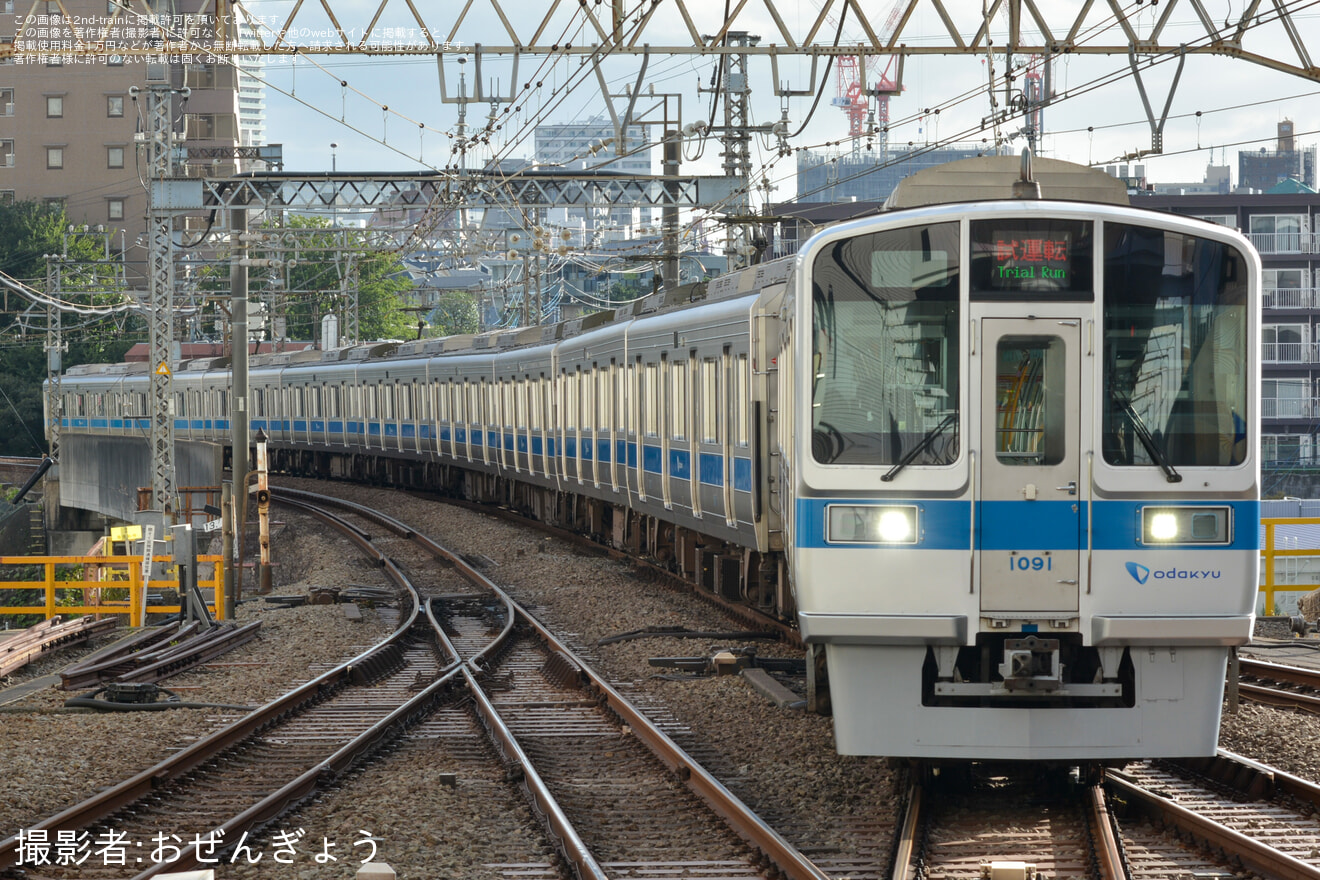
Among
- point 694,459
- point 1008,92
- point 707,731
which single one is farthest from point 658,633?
point 1008,92

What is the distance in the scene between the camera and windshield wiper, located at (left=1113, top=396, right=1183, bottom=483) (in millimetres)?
6617

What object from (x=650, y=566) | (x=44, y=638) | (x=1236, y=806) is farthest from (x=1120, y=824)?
(x=650, y=566)

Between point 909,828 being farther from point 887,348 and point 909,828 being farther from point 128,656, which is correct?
point 128,656

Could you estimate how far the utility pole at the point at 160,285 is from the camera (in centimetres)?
2419

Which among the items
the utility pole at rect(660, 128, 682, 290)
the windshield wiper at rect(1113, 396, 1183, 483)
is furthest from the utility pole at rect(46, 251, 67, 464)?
the windshield wiper at rect(1113, 396, 1183, 483)

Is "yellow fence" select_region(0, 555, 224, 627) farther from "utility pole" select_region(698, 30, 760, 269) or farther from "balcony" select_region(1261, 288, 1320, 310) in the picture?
"balcony" select_region(1261, 288, 1320, 310)

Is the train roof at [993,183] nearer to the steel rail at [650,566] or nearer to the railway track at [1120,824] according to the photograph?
the steel rail at [650,566]

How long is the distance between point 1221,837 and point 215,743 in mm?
5159

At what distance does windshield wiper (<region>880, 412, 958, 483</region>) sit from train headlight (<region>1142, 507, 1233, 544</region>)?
87 centimetres

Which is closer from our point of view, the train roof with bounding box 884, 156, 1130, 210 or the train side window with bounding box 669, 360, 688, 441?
the train roof with bounding box 884, 156, 1130, 210

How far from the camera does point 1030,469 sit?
6672 millimetres

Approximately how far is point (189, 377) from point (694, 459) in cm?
3303

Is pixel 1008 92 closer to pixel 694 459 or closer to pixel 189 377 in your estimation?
pixel 694 459

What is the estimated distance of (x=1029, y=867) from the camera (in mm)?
5840
